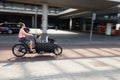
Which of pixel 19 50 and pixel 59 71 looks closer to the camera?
pixel 59 71

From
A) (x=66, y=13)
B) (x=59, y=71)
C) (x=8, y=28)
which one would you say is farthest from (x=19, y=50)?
(x=66, y=13)

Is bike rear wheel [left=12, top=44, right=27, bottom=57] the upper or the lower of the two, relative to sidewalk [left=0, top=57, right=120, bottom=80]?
upper

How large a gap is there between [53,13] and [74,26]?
7212 mm

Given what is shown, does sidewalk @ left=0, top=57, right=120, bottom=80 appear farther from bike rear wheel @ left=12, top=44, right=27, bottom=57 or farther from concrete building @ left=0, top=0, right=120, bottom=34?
concrete building @ left=0, top=0, right=120, bottom=34

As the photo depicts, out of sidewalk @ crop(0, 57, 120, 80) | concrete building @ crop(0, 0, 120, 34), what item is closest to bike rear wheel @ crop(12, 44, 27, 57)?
sidewalk @ crop(0, 57, 120, 80)

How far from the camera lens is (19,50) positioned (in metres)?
9.81

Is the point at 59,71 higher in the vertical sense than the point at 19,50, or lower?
lower

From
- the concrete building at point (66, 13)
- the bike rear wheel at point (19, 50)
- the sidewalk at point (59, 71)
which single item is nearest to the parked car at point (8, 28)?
the concrete building at point (66, 13)

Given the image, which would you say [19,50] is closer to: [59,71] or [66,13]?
[59,71]

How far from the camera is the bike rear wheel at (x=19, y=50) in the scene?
980 centimetres

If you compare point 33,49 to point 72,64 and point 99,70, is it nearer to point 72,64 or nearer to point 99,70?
point 72,64

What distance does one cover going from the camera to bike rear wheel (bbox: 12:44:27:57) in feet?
32.1

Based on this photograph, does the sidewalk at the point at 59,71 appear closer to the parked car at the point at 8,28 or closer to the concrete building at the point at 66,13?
the concrete building at the point at 66,13

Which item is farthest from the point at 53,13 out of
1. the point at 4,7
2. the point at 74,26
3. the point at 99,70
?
the point at 99,70
